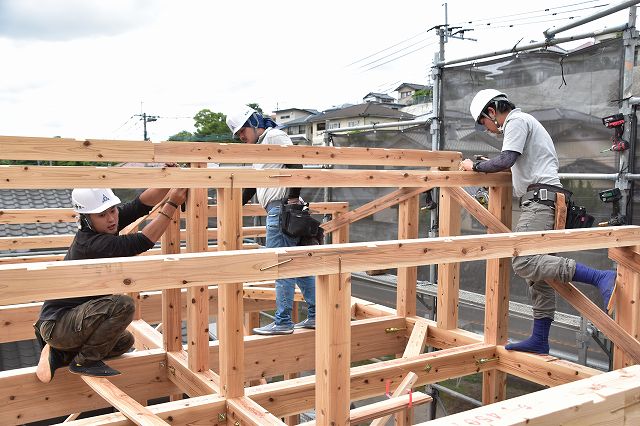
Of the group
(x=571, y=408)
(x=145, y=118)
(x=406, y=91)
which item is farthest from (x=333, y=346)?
(x=406, y=91)

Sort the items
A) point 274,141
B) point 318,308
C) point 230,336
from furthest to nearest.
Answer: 1. point 274,141
2. point 230,336
3. point 318,308

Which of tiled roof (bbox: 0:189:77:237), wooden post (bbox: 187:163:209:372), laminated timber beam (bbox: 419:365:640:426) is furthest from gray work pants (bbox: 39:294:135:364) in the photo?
tiled roof (bbox: 0:189:77:237)

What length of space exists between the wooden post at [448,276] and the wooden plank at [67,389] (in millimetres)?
2337

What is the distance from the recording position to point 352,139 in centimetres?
1018

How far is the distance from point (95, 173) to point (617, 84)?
504cm

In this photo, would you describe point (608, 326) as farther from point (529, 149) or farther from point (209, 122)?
point (209, 122)

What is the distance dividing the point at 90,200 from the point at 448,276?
2954 millimetres

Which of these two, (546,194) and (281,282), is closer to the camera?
(546,194)

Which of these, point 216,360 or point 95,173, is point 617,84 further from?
point 95,173

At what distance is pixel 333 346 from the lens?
2.56 m

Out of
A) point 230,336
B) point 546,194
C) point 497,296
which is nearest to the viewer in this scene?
point 230,336

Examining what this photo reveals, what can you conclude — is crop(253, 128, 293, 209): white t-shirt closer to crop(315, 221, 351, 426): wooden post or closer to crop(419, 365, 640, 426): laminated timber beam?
crop(315, 221, 351, 426): wooden post

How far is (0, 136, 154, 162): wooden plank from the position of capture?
376 cm

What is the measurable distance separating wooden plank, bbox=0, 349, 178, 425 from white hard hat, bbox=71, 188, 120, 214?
3.51 feet
